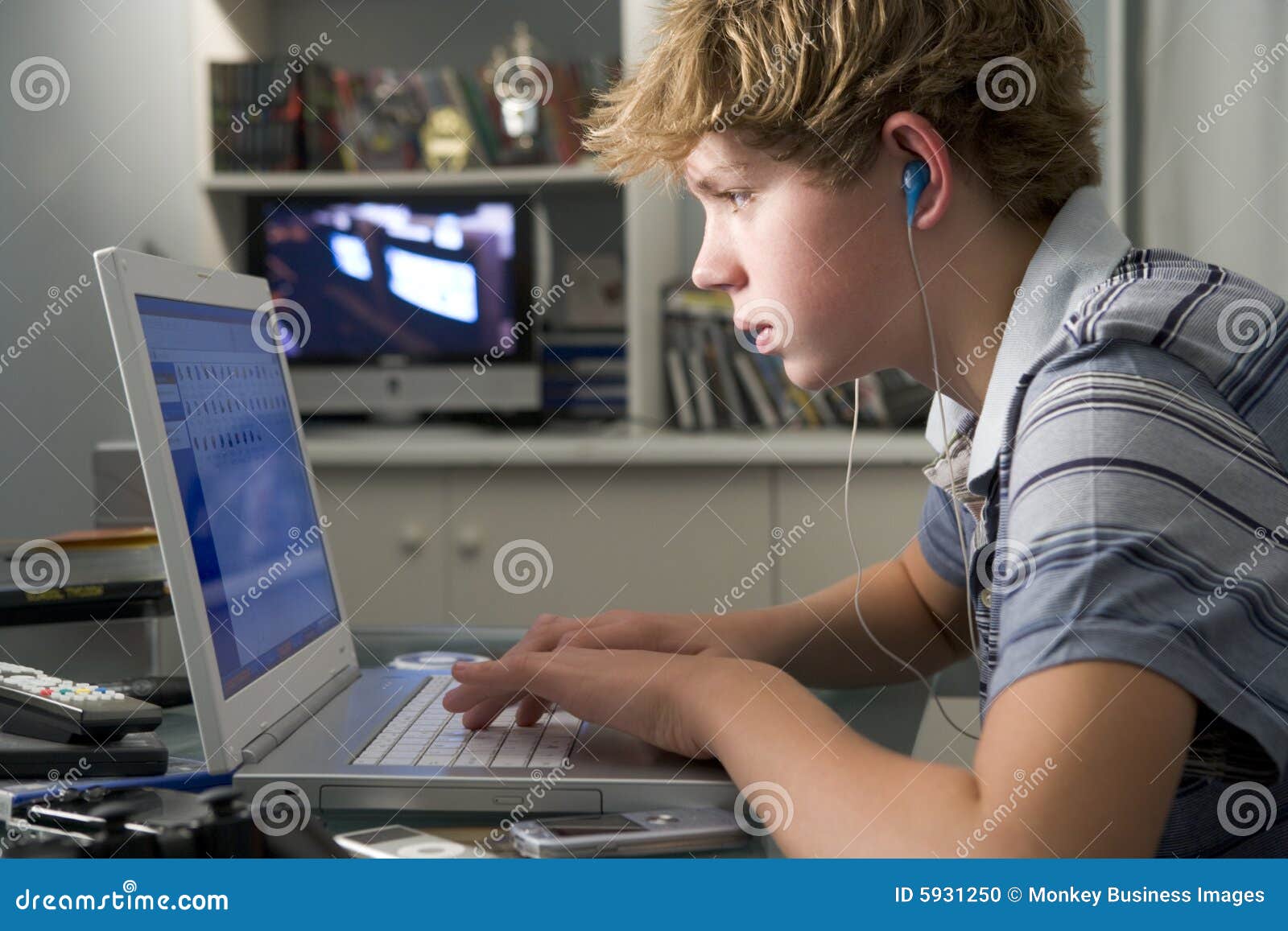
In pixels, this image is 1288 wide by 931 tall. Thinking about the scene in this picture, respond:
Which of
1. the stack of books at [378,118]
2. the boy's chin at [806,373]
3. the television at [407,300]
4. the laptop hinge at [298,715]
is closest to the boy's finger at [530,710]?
the laptop hinge at [298,715]

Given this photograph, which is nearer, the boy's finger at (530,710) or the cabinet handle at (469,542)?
the boy's finger at (530,710)

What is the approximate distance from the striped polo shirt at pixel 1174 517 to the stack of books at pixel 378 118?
2004 millimetres

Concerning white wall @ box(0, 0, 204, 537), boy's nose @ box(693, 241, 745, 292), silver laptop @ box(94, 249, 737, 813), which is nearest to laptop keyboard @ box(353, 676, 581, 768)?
silver laptop @ box(94, 249, 737, 813)

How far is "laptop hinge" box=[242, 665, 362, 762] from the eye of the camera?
779 millimetres

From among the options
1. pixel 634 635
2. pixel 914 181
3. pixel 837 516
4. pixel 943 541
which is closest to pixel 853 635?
pixel 943 541

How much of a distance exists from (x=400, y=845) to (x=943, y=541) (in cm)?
66

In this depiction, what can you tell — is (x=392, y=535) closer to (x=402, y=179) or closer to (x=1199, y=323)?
(x=402, y=179)

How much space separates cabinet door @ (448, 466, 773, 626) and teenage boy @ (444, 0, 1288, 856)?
1.24 m

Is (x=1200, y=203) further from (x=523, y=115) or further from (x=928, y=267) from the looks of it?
(x=928, y=267)

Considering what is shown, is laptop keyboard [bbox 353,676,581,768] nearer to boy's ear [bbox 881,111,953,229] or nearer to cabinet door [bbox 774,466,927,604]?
boy's ear [bbox 881,111,953,229]

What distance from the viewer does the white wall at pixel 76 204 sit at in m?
2.03

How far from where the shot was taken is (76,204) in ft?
7.39

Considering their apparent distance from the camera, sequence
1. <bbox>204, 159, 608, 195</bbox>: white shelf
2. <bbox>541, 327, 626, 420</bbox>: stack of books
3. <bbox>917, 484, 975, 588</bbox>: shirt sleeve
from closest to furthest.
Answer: <bbox>917, 484, 975, 588</bbox>: shirt sleeve → <bbox>204, 159, 608, 195</bbox>: white shelf → <bbox>541, 327, 626, 420</bbox>: stack of books

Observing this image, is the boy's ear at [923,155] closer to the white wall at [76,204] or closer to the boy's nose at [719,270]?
the boy's nose at [719,270]
